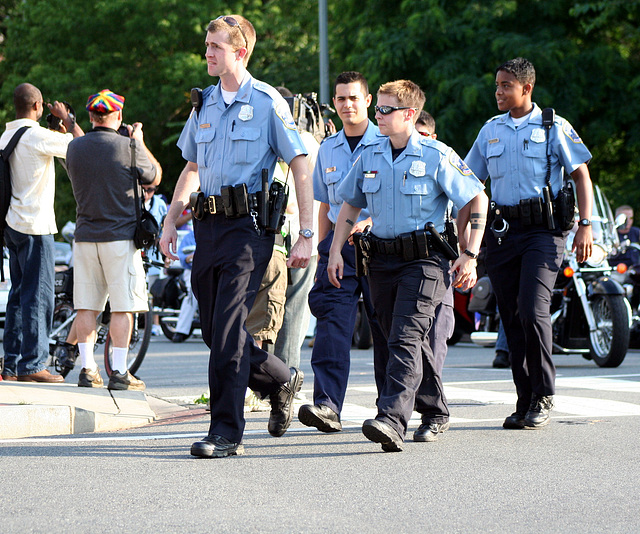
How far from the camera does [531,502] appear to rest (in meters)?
4.67

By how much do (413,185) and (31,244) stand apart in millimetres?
3602

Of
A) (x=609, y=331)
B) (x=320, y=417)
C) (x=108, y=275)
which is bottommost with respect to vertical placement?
(x=609, y=331)

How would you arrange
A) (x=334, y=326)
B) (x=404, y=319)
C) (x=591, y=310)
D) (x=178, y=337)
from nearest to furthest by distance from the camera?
(x=404, y=319) → (x=334, y=326) → (x=591, y=310) → (x=178, y=337)

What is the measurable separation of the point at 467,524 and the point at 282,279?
310 cm

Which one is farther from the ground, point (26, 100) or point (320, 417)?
point (26, 100)

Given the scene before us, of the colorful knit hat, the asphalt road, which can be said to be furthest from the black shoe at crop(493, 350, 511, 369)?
the colorful knit hat

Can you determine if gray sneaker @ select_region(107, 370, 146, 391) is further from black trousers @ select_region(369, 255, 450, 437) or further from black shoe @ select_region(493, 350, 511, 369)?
black shoe @ select_region(493, 350, 511, 369)

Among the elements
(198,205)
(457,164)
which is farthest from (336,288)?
(198,205)

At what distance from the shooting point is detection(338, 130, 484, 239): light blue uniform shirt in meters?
6.16

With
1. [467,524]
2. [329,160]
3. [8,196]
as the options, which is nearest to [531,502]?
[467,524]

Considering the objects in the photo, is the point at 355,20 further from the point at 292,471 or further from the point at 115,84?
the point at 292,471

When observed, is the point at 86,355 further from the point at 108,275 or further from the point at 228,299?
the point at 228,299

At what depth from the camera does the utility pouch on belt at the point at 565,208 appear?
6.93 meters

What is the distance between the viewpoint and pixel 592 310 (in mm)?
11422
